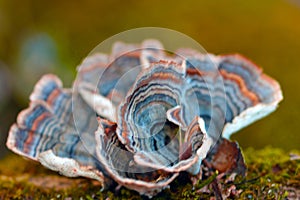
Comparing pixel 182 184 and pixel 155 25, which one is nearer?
pixel 182 184

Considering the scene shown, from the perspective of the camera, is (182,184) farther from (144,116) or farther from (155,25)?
(155,25)

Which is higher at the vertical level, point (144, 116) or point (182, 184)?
point (144, 116)

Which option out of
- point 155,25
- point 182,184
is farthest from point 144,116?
point 155,25

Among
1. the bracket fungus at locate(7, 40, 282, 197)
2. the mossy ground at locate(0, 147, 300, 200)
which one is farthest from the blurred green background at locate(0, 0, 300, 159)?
the bracket fungus at locate(7, 40, 282, 197)

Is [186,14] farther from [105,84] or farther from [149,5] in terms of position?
[105,84]

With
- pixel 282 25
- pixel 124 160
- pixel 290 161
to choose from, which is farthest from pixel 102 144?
pixel 282 25

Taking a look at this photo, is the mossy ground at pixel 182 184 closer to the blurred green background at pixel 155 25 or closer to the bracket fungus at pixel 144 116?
the bracket fungus at pixel 144 116
